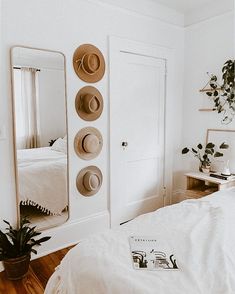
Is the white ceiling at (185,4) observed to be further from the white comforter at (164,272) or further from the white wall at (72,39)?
the white comforter at (164,272)

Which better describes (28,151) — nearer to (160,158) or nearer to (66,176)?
(66,176)

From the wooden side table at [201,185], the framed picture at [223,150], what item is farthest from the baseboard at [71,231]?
the framed picture at [223,150]

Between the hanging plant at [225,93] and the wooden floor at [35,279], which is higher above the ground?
the hanging plant at [225,93]

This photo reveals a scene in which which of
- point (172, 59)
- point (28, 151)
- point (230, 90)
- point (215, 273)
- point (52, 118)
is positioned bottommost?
point (215, 273)

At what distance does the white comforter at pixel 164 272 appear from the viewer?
1007 millimetres

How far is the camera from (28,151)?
2.17m

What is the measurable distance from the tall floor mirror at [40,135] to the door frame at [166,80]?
1.82ft

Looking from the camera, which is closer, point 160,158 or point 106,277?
point 106,277

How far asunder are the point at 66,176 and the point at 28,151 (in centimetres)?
45

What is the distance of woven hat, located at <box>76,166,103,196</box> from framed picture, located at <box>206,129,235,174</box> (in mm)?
1431

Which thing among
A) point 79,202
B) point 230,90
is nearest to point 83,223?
point 79,202

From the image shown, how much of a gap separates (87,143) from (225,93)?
64.0 inches

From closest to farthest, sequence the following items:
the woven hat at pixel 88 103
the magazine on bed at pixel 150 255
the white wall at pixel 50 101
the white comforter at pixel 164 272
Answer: the white comforter at pixel 164 272 < the magazine on bed at pixel 150 255 < the white wall at pixel 50 101 < the woven hat at pixel 88 103

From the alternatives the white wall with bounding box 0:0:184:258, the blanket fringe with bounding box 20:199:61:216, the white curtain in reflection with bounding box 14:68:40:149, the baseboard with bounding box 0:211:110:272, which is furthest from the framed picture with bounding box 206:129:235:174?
the white curtain in reflection with bounding box 14:68:40:149
